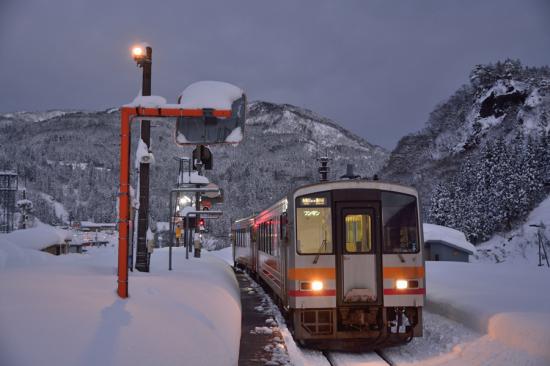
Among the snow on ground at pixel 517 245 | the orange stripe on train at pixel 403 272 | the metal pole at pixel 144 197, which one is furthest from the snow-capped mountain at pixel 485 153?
the orange stripe on train at pixel 403 272

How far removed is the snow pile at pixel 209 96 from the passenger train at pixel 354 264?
2372 millimetres

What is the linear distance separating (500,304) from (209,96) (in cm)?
808

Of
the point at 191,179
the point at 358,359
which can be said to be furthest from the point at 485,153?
the point at 358,359

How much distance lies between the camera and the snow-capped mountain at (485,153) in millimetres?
57219

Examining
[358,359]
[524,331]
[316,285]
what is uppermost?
[316,285]

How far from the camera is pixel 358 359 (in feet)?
29.0

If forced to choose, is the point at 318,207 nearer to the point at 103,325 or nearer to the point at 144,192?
the point at 103,325

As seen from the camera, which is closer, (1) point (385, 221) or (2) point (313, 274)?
(2) point (313, 274)

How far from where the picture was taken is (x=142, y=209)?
47.0 ft

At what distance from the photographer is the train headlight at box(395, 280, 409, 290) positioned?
9305 mm

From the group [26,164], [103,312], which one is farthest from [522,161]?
[26,164]

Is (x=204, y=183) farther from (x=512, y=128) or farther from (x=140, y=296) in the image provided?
(x=512, y=128)

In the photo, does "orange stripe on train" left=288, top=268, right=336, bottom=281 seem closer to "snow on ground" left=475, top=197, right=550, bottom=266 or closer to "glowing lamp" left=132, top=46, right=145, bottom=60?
"glowing lamp" left=132, top=46, right=145, bottom=60

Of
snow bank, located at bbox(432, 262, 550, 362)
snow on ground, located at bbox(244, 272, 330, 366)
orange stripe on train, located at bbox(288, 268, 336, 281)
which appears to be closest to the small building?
snow bank, located at bbox(432, 262, 550, 362)
